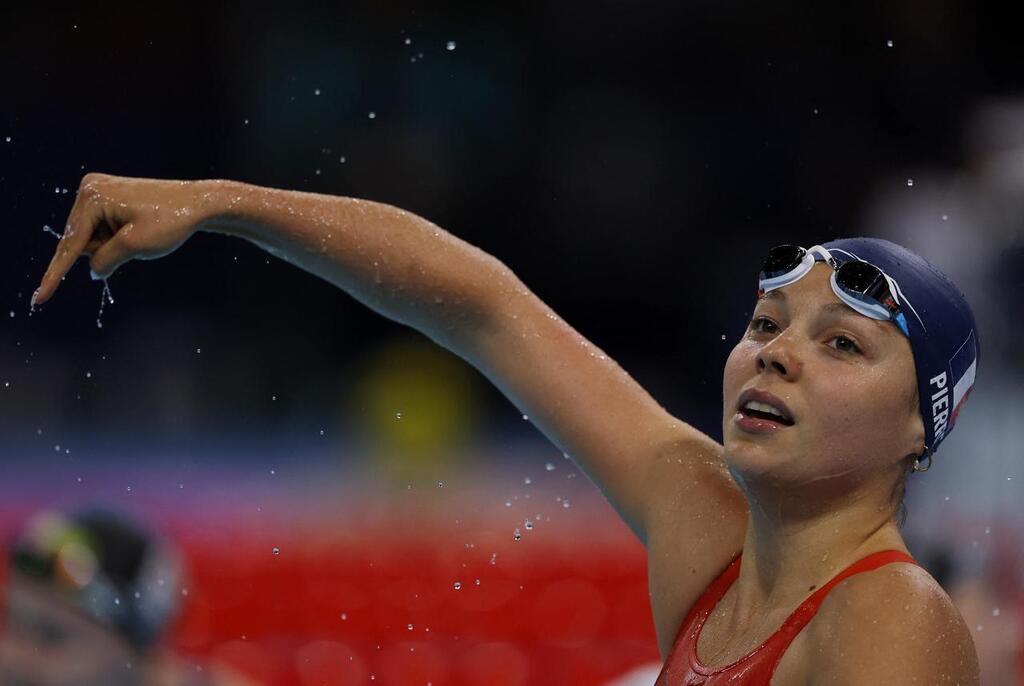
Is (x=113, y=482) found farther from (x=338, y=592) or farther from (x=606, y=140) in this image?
(x=606, y=140)

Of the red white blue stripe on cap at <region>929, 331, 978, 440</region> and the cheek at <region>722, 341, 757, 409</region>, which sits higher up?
the cheek at <region>722, 341, 757, 409</region>

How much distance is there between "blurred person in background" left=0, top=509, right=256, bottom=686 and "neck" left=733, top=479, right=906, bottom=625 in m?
2.16

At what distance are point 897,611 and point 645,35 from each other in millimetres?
6250

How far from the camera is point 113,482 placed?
699 cm

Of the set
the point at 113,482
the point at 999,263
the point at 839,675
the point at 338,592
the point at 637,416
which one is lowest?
the point at 839,675

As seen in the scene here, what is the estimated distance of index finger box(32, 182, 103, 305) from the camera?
6.10 feet

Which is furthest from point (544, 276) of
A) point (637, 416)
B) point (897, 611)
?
point (897, 611)

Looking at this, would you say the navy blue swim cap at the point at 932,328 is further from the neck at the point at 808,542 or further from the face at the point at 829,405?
the neck at the point at 808,542

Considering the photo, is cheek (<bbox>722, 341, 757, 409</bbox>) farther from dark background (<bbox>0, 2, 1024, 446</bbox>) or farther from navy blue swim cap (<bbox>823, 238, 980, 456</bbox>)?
dark background (<bbox>0, 2, 1024, 446</bbox>)

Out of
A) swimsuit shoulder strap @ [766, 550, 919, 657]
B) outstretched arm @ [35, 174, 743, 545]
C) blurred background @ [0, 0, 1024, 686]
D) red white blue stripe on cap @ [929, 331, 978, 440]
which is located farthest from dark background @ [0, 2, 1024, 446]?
swimsuit shoulder strap @ [766, 550, 919, 657]

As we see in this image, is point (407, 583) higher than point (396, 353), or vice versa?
point (396, 353)

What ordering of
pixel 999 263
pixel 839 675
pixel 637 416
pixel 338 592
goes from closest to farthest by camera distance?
pixel 839 675 < pixel 637 416 < pixel 338 592 < pixel 999 263

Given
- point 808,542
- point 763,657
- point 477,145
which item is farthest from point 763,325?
point 477,145

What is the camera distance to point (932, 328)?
6.01 ft
